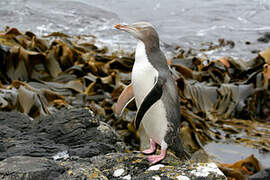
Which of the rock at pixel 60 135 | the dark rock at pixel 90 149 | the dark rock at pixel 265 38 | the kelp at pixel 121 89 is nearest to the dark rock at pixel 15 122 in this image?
the rock at pixel 60 135

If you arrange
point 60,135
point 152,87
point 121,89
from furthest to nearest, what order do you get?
point 121,89
point 60,135
point 152,87

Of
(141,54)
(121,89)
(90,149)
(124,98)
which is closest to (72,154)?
(90,149)

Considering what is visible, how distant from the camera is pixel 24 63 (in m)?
4.64

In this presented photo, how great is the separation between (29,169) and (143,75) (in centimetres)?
82

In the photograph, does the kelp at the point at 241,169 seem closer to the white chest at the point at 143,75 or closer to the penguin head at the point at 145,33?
the white chest at the point at 143,75

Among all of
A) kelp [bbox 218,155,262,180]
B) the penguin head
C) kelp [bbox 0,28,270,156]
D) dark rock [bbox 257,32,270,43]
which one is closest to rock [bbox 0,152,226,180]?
the penguin head

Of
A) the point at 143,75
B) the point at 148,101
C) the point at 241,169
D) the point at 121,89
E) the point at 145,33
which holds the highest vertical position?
the point at 145,33

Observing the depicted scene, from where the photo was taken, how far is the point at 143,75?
2041 mm

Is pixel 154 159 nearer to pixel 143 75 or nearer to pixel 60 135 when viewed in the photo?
pixel 143 75

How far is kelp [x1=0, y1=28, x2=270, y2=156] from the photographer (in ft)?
11.9

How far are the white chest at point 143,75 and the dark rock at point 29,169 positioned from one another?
0.65 meters

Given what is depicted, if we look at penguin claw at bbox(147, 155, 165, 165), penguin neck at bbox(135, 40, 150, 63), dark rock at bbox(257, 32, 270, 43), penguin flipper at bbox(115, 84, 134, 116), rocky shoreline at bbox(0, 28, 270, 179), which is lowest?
dark rock at bbox(257, 32, 270, 43)

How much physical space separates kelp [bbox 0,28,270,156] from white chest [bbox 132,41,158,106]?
132 cm

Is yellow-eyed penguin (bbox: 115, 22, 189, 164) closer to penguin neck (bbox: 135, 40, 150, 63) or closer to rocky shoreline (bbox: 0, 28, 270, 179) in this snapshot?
penguin neck (bbox: 135, 40, 150, 63)
